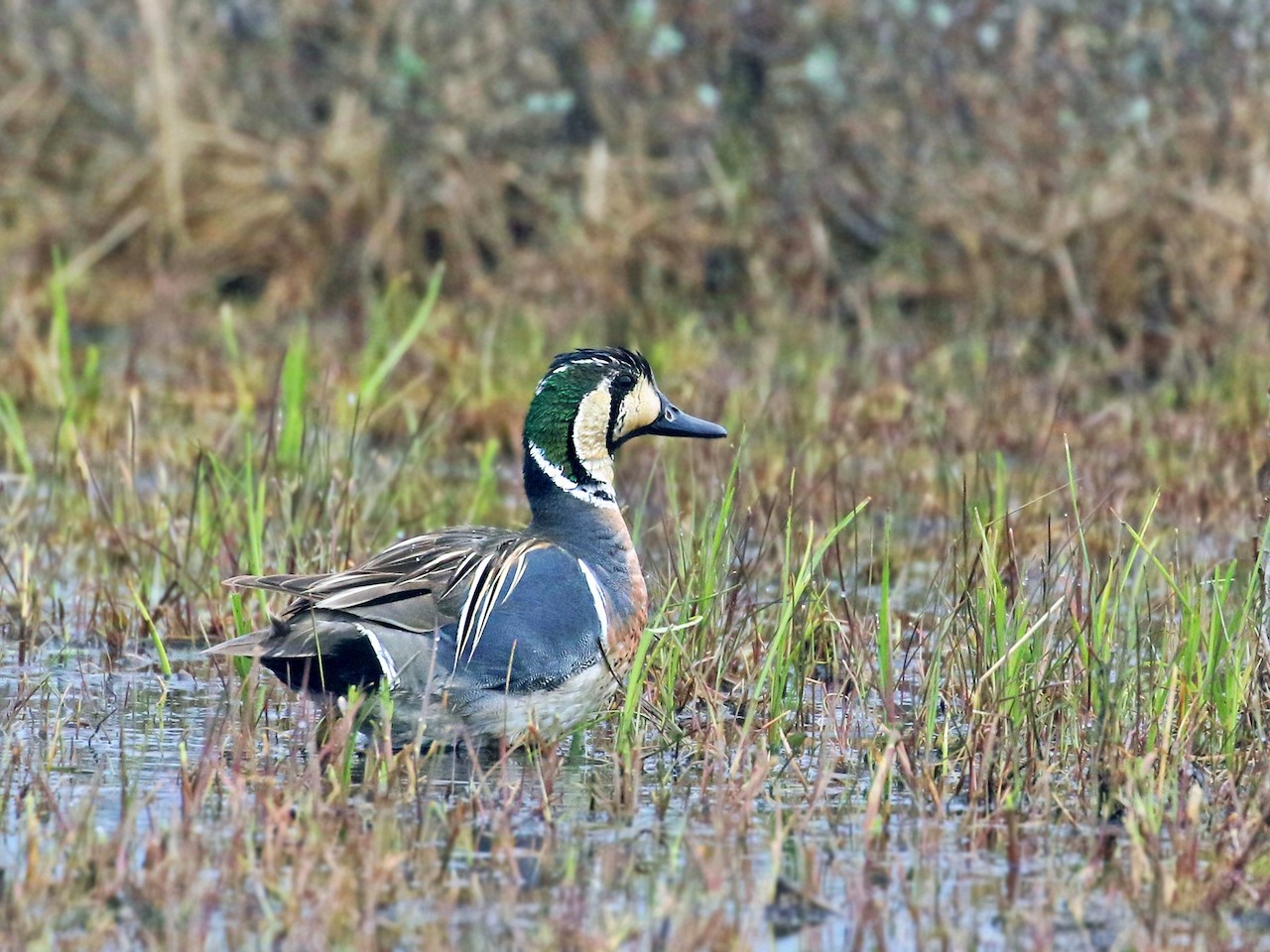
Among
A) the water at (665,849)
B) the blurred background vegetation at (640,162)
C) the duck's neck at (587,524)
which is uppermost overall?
the blurred background vegetation at (640,162)

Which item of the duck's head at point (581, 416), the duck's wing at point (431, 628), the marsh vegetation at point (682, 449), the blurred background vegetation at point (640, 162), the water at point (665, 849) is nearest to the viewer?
the water at point (665, 849)

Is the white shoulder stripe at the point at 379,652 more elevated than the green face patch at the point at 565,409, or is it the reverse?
the green face patch at the point at 565,409

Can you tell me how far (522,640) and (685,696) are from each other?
51 cm

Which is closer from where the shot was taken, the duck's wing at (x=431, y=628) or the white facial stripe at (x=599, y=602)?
the duck's wing at (x=431, y=628)

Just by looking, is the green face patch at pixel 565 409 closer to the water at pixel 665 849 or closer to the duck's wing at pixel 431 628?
the duck's wing at pixel 431 628

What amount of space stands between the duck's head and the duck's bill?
0.52ft

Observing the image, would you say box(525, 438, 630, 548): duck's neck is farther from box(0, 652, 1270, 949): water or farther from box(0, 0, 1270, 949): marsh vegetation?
box(0, 652, 1270, 949): water

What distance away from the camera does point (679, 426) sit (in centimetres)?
527

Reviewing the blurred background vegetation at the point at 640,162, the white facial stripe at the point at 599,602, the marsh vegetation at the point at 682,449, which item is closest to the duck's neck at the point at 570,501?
the white facial stripe at the point at 599,602

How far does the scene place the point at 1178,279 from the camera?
9.43 m

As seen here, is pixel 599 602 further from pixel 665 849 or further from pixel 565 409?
pixel 665 849

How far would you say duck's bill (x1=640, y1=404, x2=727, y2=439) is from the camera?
17.1 ft

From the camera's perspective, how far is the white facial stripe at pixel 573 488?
196 inches

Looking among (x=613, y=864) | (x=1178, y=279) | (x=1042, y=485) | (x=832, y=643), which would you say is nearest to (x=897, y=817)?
(x=613, y=864)
